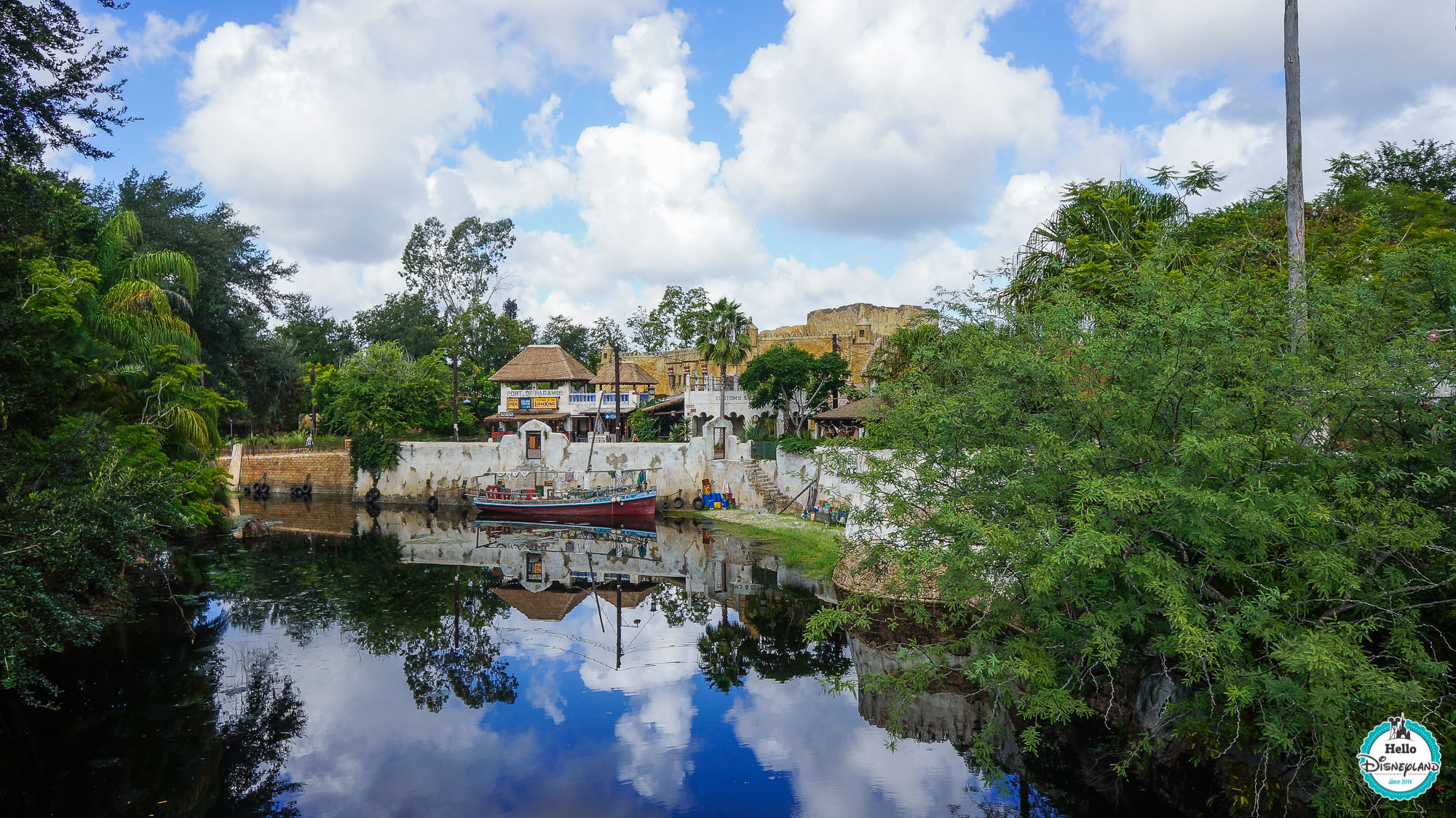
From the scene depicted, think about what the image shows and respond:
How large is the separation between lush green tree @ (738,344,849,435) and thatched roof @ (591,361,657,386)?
320 inches

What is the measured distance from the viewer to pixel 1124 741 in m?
8.80

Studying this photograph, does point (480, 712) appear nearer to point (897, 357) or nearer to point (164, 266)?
point (164, 266)

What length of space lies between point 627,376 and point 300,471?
51.2 ft

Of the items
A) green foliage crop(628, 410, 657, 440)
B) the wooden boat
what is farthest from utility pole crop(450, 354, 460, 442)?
green foliage crop(628, 410, 657, 440)

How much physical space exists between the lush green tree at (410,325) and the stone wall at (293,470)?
831cm

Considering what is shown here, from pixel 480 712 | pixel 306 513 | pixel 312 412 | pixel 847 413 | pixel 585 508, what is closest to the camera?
pixel 480 712

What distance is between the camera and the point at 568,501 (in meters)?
29.6

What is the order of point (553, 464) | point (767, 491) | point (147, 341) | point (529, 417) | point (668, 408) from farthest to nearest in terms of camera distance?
1. point (529, 417)
2. point (668, 408)
3. point (553, 464)
4. point (767, 491)
5. point (147, 341)

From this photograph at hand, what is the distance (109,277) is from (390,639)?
9460 mm

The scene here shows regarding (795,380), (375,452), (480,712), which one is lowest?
(480,712)

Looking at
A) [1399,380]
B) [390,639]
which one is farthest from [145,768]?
[1399,380]

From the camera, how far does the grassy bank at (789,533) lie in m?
18.4

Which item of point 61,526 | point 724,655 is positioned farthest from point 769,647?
point 61,526

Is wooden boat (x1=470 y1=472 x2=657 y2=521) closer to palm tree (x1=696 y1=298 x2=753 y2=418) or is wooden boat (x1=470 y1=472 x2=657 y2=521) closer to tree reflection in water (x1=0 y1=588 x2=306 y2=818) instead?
palm tree (x1=696 y1=298 x2=753 y2=418)
